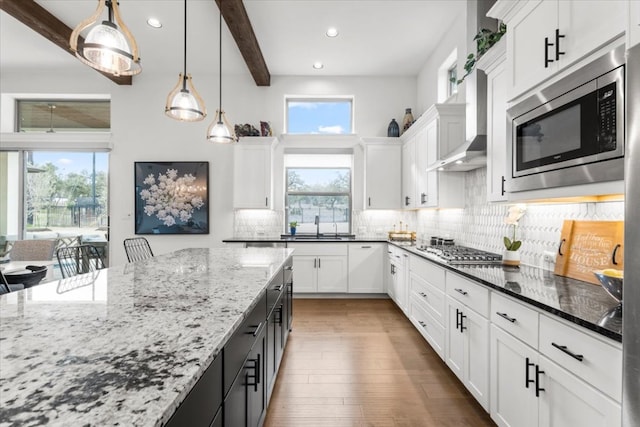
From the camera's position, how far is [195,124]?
5000mm

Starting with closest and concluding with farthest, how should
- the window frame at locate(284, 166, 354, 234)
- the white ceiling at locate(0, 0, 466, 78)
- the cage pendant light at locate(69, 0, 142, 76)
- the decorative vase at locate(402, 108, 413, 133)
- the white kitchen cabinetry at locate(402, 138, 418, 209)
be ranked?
1. the cage pendant light at locate(69, 0, 142, 76)
2. the white ceiling at locate(0, 0, 466, 78)
3. the white kitchen cabinetry at locate(402, 138, 418, 209)
4. the decorative vase at locate(402, 108, 413, 133)
5. the window frame at locate(284, 166, 354, 234)

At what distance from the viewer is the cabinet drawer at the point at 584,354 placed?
100 cm

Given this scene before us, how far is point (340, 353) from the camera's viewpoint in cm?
279

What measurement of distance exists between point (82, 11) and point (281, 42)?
7.56 ft

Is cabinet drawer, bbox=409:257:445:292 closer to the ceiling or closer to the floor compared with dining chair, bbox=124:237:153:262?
closer to the floor

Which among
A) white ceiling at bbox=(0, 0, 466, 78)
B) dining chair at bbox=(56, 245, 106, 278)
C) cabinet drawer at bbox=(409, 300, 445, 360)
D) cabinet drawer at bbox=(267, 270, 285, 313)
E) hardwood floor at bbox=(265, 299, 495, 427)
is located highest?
white ceiling at bbox=(0, 0, 466, 78)

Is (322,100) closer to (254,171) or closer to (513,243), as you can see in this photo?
(254,171)

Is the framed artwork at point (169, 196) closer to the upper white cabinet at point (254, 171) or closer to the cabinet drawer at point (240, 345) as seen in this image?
the upper white cabinet at point (254, 171)

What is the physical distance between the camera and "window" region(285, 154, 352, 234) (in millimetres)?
5223

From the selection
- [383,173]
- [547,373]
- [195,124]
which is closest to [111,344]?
[547,373]

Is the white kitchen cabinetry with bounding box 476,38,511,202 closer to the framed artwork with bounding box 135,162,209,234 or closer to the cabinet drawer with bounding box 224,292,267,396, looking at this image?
the cabinet drawer with bounding box 224,292,267,396

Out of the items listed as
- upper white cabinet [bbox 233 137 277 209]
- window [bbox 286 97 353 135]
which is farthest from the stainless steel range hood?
upper white cabinet [bbox 233 137 277 209]

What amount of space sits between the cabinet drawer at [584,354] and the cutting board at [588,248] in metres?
0.58

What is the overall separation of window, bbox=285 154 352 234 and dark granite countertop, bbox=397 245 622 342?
310 centimetres
